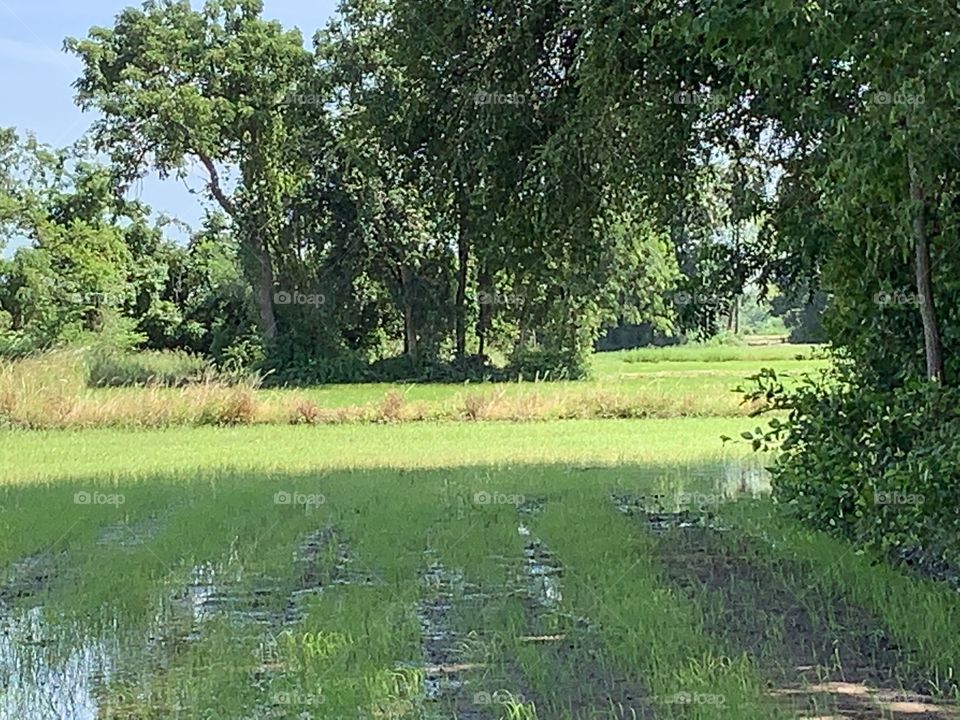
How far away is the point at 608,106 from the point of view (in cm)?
894

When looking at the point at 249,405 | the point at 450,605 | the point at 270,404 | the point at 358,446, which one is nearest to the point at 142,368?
the point at 270,404

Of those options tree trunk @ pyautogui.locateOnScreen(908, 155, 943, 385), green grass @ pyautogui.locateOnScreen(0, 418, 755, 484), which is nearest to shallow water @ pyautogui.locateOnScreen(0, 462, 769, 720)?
tree trunk @ pyautogui.locateOnScreen(908, 155, 943, 385)

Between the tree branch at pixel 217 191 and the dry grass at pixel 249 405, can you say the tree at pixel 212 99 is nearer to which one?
the tree branch at pixel 217 191

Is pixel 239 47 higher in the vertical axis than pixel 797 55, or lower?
higher

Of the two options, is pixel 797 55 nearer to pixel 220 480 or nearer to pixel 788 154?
pixel 788 154

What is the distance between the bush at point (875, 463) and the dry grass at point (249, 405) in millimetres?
15916

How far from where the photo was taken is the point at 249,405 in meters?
22.8

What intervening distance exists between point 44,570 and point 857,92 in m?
6.38

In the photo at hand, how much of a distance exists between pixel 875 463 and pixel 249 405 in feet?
57.6

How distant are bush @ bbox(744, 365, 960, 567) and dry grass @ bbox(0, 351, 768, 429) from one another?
15.9 metres

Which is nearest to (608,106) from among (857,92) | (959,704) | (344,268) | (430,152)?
(430,152)

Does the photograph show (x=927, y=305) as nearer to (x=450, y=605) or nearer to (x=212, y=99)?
(x=450, y=605)

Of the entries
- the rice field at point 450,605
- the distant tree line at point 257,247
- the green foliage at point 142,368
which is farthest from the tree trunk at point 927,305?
the green foliage at point 142,368

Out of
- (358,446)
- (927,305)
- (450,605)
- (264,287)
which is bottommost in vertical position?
(450,605)
